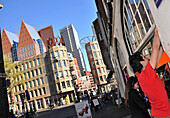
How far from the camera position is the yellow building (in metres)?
50.0

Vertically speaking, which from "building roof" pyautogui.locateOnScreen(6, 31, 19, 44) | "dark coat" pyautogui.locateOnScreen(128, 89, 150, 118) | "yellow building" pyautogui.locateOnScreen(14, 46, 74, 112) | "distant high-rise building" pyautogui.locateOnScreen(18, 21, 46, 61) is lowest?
"dark coat" pyautogui.locateOnScreen(128, 89, 150, 118)

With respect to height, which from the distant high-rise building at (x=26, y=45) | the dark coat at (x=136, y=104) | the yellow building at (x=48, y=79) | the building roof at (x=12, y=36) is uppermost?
the building roof at (x=12, y=36)

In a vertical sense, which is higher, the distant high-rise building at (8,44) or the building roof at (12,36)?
the building roof at (12,36)

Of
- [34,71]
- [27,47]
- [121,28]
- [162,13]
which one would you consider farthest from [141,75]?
[27,47]

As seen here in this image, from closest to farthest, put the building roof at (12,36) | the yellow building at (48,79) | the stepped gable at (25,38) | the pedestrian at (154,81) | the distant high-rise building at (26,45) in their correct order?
the pedestrian at (154,81), the yellow building at (48,79), the distant high-rise building at (26,45), the stepped gable at (25,38), the building roof at (12,36)

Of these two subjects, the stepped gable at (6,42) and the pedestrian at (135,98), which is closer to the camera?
the pedestrian at (135,98)

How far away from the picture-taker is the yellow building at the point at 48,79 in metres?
50.0

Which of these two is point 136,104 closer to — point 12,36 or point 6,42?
point 6,42

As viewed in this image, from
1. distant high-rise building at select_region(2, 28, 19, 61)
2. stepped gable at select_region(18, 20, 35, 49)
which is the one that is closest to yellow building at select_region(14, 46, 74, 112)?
stepped gable at select_region(18, 20, 35, 49)

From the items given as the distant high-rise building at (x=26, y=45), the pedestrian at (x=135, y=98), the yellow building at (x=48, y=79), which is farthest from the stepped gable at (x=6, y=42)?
the pedestrian at (x=135, y=98)

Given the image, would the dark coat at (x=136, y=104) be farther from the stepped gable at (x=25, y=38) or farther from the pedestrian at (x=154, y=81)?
the stepped gable at (x=25, y=38)

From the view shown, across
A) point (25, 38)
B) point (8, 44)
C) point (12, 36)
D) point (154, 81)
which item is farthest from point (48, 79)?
point (12, 36)

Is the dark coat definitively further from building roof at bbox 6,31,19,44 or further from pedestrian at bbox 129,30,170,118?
building roof at bbox 6,31,19,44

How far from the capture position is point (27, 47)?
307 ft
